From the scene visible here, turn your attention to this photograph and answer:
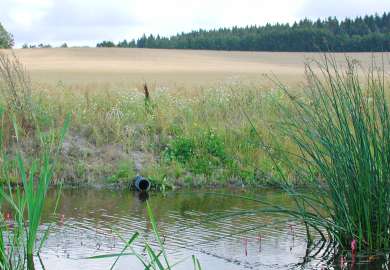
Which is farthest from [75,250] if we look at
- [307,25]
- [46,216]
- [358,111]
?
[307,25]

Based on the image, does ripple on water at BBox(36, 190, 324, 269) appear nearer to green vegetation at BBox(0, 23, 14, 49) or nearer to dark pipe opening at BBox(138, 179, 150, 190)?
dark pipe opening at BBox(138, 179, 150, 190)

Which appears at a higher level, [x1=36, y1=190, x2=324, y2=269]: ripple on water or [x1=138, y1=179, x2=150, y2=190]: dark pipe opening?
[x1=36, y1=190, x2=324, y2=269]: ripple on water

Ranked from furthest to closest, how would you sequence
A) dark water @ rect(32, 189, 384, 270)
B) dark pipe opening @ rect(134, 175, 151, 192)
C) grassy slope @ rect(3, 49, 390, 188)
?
grassy slope @ rect(3, 49, 390, 188) → dark pipe opening @ rect(134, 175, 151, 192) → dark water @ rect(32, 189, 384, 270)

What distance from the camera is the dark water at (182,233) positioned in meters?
7.08

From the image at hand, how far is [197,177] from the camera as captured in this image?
1277 cm

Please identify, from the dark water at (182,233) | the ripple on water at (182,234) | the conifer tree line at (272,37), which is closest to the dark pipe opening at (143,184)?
the dark water at (182,233)

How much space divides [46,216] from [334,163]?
3.85 meters

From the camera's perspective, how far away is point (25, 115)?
1376 centimetres

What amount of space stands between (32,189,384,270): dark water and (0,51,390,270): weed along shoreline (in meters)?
0.02

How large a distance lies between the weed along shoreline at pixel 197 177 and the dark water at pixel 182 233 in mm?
18

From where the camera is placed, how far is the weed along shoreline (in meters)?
6.90

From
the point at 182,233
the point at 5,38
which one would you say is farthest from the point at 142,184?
the point at 5,38

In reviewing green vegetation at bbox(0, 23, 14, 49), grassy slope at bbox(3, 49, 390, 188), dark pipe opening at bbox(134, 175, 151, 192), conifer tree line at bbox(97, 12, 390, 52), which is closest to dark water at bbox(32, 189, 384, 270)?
dark pipe opening at bbox(134, 175, 151, 192)

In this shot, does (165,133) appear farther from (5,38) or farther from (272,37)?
(272,37)
